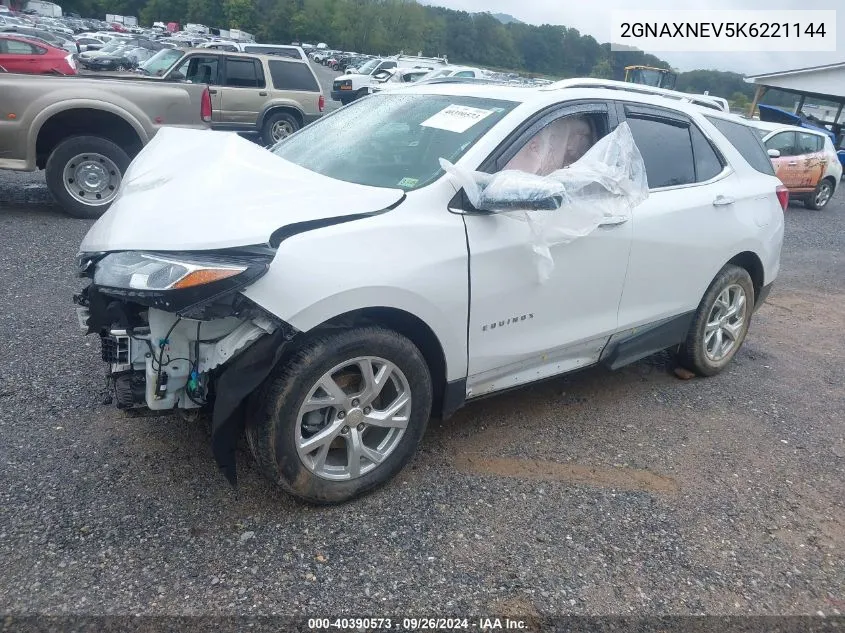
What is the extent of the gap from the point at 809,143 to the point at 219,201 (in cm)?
1359

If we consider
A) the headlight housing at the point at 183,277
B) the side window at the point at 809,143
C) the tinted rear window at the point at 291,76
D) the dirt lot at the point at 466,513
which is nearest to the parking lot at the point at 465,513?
the dirt lot at the point at 466,513

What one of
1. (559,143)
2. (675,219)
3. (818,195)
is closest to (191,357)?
(559,143)

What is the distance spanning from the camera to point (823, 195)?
14.1m

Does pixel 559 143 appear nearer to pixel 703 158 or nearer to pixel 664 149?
pixel 664 149

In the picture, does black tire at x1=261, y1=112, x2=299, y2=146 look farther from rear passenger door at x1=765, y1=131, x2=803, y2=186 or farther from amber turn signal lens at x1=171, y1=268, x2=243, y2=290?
amber turn signal lens at x1=171, y1=268, x2=243, y2=290

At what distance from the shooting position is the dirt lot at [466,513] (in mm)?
2520

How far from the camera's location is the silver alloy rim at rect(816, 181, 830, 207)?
45.7 feet

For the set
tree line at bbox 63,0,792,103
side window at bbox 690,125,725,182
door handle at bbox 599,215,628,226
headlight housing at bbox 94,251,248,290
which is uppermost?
tree line at bbox 63,0,792,103

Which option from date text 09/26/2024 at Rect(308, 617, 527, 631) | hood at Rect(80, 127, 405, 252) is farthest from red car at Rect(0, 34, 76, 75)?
date text 09/26/2024 at Rect(308, 617, 527, 631)

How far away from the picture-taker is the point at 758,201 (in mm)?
4516

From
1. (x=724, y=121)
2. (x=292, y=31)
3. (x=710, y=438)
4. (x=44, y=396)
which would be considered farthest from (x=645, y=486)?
(x=292, y=31)

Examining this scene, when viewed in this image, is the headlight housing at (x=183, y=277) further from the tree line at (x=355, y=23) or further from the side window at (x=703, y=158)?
the tree line at (x=355, y=23)

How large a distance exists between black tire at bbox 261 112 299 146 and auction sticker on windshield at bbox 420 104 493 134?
33.0ft

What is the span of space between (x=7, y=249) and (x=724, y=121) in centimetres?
601
